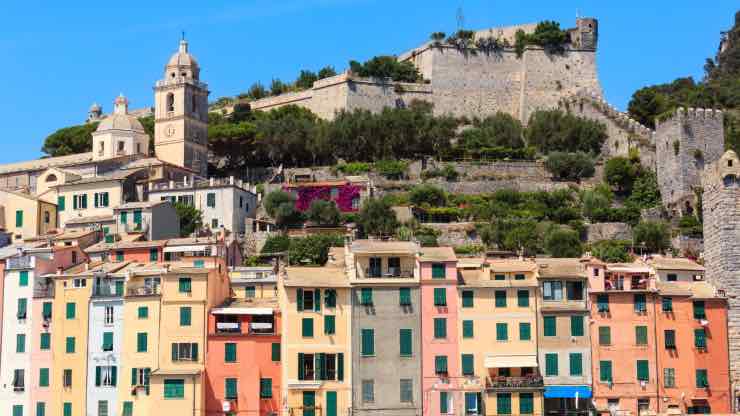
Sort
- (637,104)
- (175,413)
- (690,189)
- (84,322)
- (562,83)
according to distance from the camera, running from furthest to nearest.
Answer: (562,83)
(637,104)
(690,189)
(84,322)
(175,413)

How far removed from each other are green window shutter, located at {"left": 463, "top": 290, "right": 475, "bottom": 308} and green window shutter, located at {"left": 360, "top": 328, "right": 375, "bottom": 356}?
427cm

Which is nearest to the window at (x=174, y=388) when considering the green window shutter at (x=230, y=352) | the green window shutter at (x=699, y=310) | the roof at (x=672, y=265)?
the green window shutter at (x=230, y=352)

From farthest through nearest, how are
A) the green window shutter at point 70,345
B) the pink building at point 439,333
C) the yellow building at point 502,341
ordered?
the green window shutter at point 70,345, the pink building at point 439,333, the yellow building at point 502,341

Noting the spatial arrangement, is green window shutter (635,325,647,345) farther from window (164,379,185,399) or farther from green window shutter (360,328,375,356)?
window (164,379,185,399)

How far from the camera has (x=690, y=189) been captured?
94.2 m

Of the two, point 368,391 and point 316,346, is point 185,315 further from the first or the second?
point 368,391

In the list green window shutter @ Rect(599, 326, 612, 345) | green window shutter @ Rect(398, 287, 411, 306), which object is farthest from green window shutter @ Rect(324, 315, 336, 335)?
green window shutter @ Rect(599, 326, 612, 345)

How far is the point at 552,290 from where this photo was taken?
197ft

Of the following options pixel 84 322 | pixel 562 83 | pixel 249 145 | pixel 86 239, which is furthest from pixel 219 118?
pixel 84 322

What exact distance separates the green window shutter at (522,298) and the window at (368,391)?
7353 mm

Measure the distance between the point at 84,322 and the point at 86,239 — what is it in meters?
14.7

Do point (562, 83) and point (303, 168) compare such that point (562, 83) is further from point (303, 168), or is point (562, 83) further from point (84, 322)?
point (84, 322)

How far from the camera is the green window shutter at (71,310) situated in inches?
2442

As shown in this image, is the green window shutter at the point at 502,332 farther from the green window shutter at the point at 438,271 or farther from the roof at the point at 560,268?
the green window shutter at the point at 438,271
